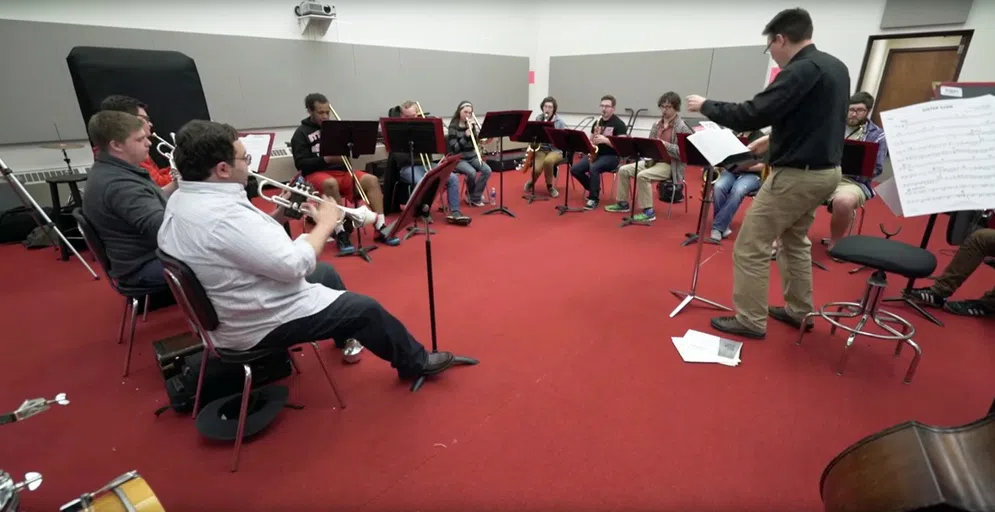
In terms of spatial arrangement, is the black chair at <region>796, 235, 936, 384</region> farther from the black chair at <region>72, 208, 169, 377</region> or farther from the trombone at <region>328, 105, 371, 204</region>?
the trombone at <region>328, 105, 371, 204</region>

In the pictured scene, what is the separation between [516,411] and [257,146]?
3204 mm

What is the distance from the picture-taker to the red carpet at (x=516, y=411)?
1.71 metres

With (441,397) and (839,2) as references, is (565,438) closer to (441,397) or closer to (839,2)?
(441,397)

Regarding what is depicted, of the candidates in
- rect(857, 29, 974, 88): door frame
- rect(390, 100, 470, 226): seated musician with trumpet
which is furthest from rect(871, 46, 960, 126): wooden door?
rect(390, 100, 470, 226): seated musician with trumpet

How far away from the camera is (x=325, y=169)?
15.0 ft

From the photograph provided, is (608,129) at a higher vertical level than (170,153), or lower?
higher

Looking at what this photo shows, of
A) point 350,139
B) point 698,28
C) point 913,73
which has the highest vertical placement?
point 698,28

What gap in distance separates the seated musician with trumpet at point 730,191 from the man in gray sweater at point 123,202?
4.40 m

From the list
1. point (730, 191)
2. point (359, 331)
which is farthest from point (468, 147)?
point (359, 331)

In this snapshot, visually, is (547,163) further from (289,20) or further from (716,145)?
(289,20)

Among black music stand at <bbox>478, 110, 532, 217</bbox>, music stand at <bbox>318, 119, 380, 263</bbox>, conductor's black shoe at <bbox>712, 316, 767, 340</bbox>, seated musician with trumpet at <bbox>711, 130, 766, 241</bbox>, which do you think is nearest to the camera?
conductor's black shoe at <bbox>712, 316, 767, 340</bbox>

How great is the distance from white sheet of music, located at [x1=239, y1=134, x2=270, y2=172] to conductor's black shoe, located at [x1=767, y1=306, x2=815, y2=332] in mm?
3979

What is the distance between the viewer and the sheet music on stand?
2463mm

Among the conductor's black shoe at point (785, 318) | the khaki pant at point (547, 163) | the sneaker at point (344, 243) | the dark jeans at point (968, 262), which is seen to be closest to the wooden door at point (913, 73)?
the dark jeans at point (968, 262)
